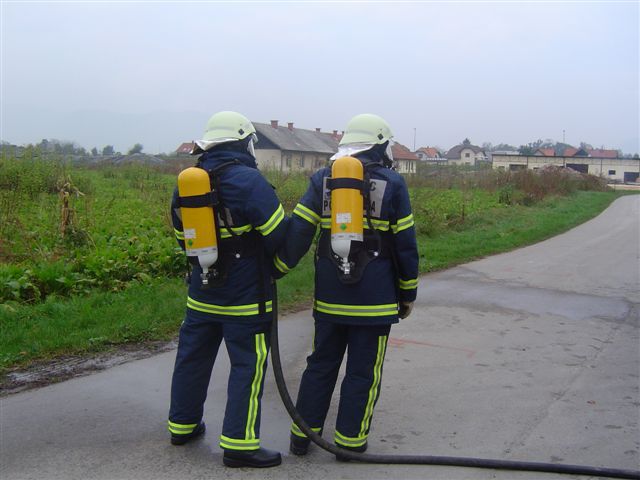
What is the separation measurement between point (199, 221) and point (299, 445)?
4.98 feet

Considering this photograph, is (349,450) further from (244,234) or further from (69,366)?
(69,366)

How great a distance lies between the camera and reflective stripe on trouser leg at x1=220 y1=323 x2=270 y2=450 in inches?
146

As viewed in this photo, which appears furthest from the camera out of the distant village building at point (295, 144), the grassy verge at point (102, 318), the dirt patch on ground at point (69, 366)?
the distant village building at point (295, 144)

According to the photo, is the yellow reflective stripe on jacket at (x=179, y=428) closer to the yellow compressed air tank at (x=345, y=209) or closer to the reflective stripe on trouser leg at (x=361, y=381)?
the reflective stripe on trouser leg at (x=361, y=381)

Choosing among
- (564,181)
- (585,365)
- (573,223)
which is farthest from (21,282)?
(564,181)

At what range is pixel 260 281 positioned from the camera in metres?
3.81

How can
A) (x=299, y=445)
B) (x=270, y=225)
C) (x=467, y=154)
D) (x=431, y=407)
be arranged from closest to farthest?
(x=270, y=225), (x=299, y=445), (x=431, y=407), (x=467, y=154)

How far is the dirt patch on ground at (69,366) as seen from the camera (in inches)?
198

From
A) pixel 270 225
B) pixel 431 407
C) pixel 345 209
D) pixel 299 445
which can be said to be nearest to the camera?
pixel 345 209

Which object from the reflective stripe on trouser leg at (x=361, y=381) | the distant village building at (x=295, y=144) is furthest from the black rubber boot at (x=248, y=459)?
the distant village building at (x=295, y=144)

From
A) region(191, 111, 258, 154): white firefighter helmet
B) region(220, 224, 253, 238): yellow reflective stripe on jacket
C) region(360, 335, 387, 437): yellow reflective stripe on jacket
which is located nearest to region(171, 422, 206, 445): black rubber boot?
region(360, 335, 387, 437): yellow reflective stripe on jacket

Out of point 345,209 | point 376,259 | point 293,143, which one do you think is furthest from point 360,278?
point 293,143

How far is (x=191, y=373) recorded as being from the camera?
3.96 metres

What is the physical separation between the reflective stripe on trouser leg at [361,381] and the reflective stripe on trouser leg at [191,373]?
0.86m
